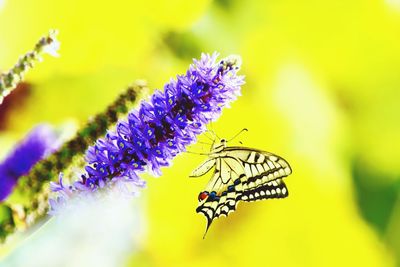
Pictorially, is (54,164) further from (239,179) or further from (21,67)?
(239,179)

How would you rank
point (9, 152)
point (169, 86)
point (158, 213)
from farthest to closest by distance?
point (158, 213)
point (9, 152)
point (169, 86)

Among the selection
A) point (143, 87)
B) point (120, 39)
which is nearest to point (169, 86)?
point (143, 87)

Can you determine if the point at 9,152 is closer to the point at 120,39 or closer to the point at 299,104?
the point at 120,39

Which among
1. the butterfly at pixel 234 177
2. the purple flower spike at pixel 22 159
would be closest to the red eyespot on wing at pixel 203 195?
the butterfly at pixel 234 177

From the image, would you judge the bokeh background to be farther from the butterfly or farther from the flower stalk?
the flower stalk

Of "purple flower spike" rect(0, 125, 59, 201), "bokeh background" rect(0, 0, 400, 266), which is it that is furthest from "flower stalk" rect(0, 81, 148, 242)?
"bokeh background" rect(0, 0, 400, 266)

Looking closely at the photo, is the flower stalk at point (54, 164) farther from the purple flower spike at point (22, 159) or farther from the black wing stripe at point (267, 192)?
the black wing stripe at point (267, 192)

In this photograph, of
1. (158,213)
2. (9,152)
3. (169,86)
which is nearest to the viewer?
(169,86)
